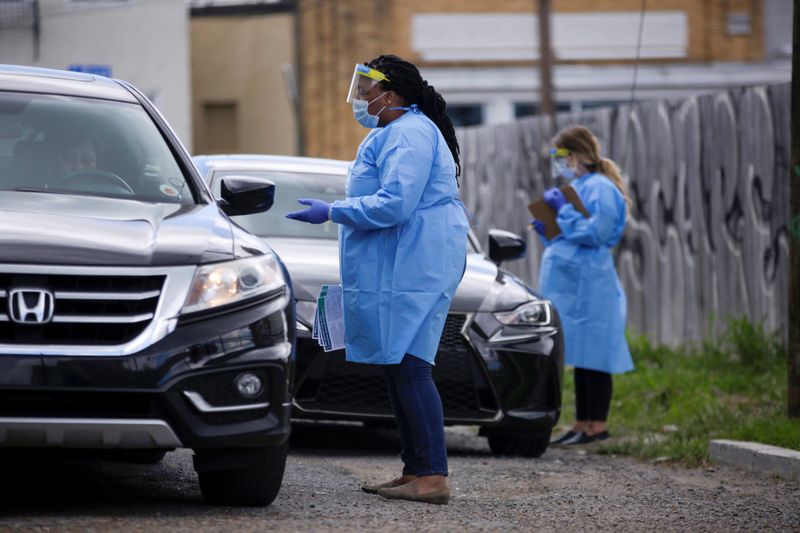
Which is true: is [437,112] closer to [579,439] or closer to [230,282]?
[230,282]

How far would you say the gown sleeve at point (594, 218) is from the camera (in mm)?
9250

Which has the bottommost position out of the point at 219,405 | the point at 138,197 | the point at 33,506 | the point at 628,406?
the point at 628,406

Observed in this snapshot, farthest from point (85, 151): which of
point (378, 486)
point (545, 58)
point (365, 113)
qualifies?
point (545, 58)

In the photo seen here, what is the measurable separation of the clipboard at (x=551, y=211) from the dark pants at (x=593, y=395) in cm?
86

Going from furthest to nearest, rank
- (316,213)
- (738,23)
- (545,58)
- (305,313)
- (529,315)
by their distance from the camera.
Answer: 1. (738,23)
2. (545,58)
3. (529,315)
4. (305,313)
5. (316,213)

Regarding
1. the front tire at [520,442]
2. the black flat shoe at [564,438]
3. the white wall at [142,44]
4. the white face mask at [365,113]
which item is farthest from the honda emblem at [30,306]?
the white wall at [142,44]

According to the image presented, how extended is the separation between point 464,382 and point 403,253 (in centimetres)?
184

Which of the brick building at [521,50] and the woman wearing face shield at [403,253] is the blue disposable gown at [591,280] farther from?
the brick building at [521,50]

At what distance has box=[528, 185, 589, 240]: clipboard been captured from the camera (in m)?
9.31

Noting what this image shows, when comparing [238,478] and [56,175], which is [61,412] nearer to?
[238,478]

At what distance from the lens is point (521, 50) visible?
98.9 ft

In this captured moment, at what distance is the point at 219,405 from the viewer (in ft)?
16.8

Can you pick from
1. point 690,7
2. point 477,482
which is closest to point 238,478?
point 477,482

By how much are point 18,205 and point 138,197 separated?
0.58 metres
